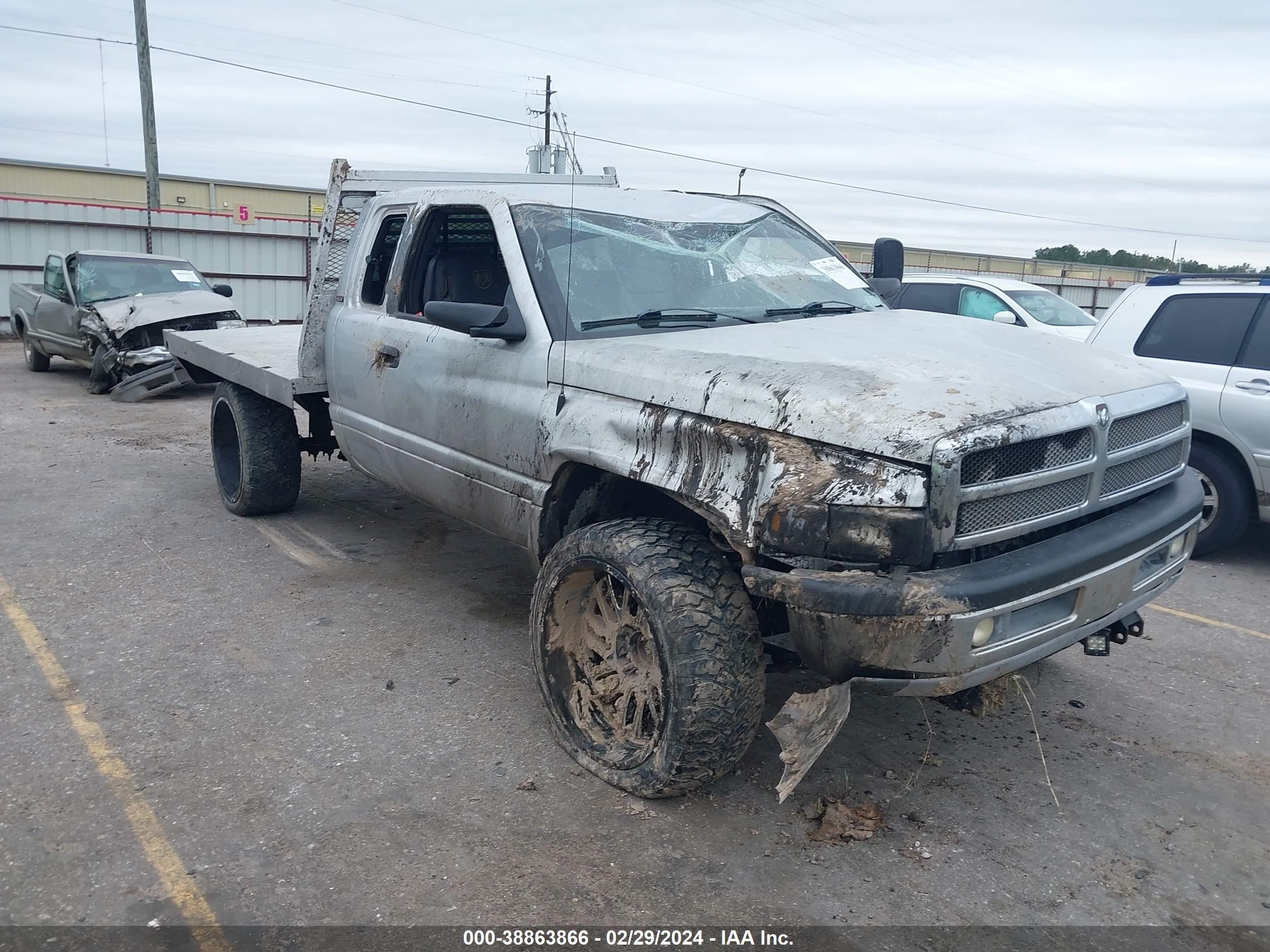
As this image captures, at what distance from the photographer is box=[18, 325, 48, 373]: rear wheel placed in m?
13.9

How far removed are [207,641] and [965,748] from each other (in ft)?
10.9

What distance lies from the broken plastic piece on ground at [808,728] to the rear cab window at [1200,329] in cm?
469

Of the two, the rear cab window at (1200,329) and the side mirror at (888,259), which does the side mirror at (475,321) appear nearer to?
the side mirror at (888,259)

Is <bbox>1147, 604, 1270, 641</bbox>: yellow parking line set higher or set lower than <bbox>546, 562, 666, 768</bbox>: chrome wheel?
lower

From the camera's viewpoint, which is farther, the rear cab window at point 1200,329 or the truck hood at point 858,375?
the rear cab window at point 1200,329

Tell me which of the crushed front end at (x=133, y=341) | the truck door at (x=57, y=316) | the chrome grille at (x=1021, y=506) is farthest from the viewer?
the truck door at (x=57, y=316)

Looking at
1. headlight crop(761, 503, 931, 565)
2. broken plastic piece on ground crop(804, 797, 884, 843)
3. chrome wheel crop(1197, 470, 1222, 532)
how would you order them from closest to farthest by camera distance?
headlight crop(761, 503, 931, 565)
broken plastic piece on ground crop(804, 797, 884, 843)
chrome wheel crop(1197, 470, 1222, 532)

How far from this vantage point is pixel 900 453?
2.73 metres

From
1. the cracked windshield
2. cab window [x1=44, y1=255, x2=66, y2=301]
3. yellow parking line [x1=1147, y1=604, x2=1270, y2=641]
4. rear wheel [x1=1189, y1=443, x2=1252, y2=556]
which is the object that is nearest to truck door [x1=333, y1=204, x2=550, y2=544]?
the cracked windshield

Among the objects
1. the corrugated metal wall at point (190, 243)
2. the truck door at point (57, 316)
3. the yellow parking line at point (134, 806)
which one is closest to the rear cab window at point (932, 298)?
the yellow parking line at point (134, 806)

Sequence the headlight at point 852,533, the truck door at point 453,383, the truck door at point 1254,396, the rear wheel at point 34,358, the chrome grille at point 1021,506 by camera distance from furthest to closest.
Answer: the rear wheel at point 34,358
the truck door at point 1254,396
the truck door at point 453,383
the chrome grille at point 1021,506
the headlight at point 852,533

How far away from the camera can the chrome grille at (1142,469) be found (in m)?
3.30

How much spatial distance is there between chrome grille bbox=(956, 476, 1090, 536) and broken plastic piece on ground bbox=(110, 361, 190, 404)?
33.2ft

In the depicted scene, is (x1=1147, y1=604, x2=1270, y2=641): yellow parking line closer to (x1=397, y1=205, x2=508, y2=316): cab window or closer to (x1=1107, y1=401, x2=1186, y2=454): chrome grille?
(x1=1107, y1=401, x2=1186, y2=454): chrome grille
